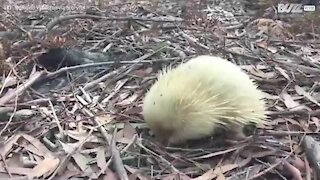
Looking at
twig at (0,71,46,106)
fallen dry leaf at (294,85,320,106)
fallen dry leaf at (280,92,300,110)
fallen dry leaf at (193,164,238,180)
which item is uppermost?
twig at (0,71,46,106)

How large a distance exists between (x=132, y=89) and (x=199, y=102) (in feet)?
1.54

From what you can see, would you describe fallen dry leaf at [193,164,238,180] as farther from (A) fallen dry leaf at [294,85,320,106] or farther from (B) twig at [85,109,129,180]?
(A) fallen dry leaf at [294,85,320,106]

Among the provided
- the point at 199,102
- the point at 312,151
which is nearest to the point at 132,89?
the point at 199,102

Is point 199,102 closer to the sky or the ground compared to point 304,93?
closer to the sky

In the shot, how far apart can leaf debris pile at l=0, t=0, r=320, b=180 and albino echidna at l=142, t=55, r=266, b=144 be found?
6 cm

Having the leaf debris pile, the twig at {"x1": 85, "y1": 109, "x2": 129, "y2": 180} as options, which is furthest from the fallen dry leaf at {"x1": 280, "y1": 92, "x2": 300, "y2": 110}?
the twig at {"x1": 85, "y1": 109, "x2": 129, "y2": 180}

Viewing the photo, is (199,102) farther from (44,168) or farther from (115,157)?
(44,168)

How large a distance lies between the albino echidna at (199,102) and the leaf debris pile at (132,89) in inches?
2.3

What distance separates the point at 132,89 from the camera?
5.86 ft

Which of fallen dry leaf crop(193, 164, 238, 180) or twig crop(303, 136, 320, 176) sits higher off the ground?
twig crop(303, 136, 320, 176)

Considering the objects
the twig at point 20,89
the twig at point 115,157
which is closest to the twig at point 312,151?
the twig at point 115,157

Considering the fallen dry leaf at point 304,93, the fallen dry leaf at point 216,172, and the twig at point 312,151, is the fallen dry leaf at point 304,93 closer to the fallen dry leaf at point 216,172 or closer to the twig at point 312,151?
the twig at point 312,151

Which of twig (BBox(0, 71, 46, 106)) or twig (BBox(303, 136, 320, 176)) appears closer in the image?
twig (BBox(303, 136, 320, 176))

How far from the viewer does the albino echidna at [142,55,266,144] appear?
1.33 metres
